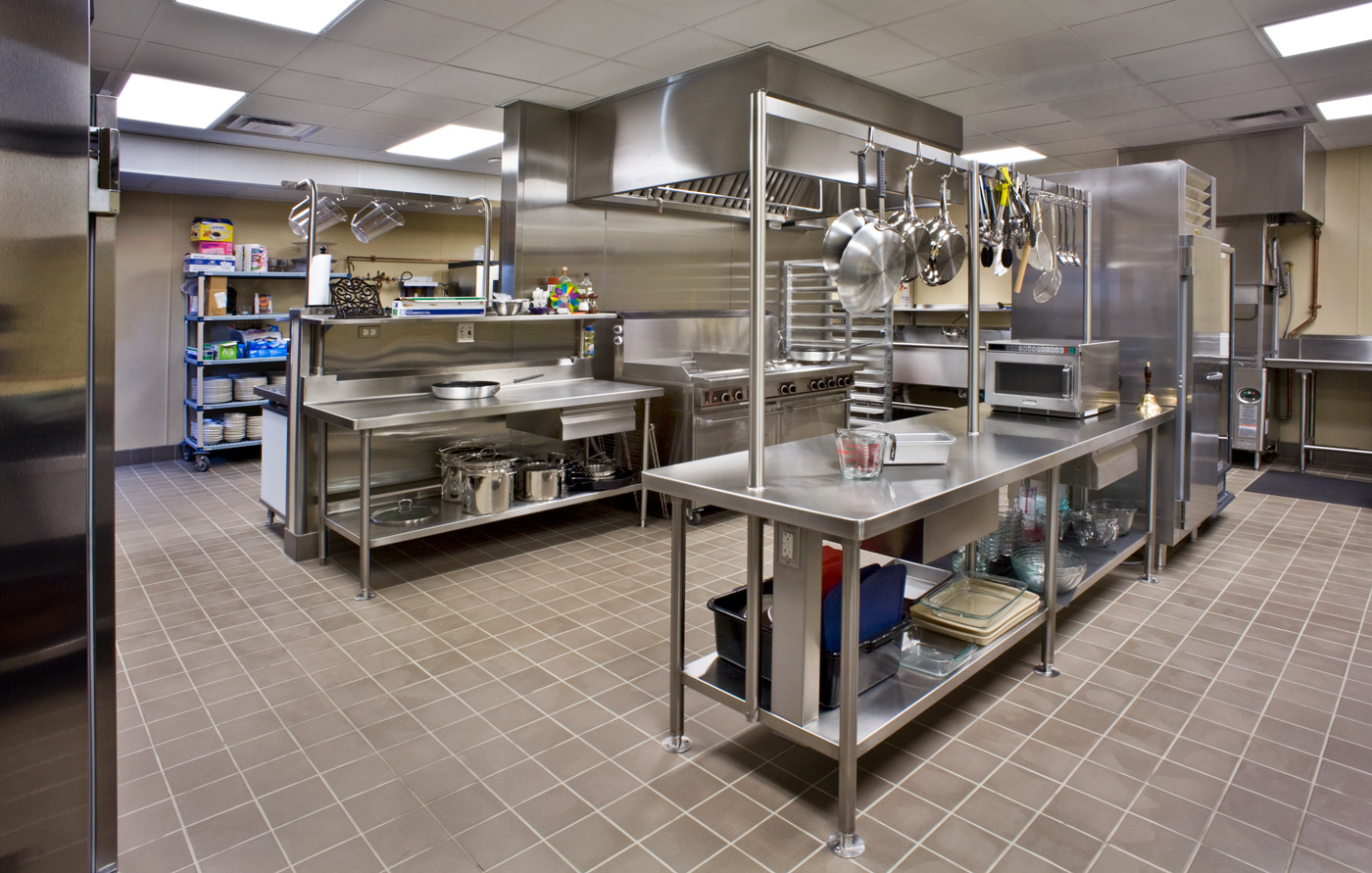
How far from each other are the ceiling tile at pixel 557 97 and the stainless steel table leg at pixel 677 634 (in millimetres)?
3593

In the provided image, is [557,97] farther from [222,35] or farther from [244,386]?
[244,386]

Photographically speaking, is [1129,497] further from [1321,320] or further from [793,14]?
[1321,320]

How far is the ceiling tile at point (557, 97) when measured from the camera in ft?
16.1

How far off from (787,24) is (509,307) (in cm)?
221

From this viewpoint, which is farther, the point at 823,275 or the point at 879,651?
the point at 823,275

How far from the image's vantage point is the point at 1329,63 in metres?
4.34

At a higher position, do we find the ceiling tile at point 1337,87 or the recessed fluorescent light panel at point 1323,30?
the ceiling tile at point 1337,87

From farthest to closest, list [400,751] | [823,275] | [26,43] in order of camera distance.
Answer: [823,275], [400,751], [26,43]

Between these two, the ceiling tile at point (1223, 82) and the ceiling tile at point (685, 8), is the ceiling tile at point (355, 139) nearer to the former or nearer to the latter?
the ceiling tile at point (685, 8)

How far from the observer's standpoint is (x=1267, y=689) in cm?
271

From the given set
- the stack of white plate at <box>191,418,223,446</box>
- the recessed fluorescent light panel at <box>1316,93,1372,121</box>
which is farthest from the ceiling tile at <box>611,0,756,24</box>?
the stack of white plate at <box>191,418,223,446</box>

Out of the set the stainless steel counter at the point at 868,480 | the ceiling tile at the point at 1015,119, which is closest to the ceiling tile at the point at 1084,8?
the ceiling tile at the point at 1015,119

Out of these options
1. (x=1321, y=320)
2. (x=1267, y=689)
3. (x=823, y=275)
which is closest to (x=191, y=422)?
(x=823, y=275)

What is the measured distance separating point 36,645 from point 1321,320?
28.4ft
